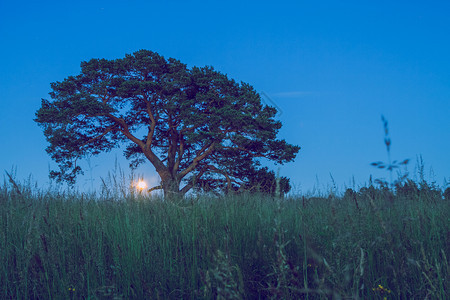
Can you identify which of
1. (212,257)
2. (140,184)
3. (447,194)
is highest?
(140,184)

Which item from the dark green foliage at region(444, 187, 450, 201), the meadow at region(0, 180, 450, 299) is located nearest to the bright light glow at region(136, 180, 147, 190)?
the meadow at region(0, 180, 450, 299)

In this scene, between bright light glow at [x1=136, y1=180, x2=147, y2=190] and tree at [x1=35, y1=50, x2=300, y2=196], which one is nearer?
bright light glow at [x1=136, y1=180, x2=147, y2=190]

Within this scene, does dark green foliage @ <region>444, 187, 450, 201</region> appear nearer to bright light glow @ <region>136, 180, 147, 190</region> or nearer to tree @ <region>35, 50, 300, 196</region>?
bright light glow @ <region>136, 180, 147, 190</region>

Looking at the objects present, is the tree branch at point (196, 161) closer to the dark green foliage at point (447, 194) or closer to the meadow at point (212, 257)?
the dark green foliage at point (447, 194)

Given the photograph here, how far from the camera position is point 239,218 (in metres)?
3.75

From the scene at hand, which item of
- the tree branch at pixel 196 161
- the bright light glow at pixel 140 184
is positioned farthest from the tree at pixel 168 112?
the bright light glow at pixel 140 184

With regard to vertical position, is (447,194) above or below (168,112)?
below

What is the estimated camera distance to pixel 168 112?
62.5 feet

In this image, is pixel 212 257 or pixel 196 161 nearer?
pixel 212 257

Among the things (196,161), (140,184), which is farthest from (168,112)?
(140,184)

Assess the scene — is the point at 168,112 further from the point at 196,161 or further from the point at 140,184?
the point at 140,184

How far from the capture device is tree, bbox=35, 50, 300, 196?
56.2 ft

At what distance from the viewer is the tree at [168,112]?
1714 cm

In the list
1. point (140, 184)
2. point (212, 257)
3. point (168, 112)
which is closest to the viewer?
point (212, 257)
